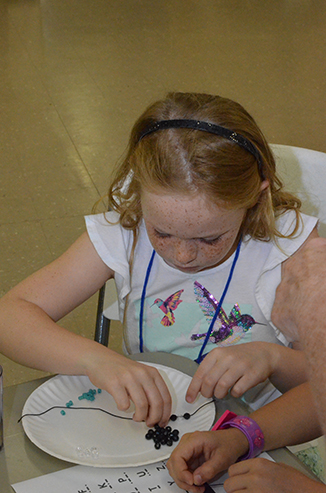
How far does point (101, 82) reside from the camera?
12.1 feet

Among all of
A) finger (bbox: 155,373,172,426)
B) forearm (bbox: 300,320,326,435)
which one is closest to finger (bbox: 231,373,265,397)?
finger (bbox: 155,373,172,426)

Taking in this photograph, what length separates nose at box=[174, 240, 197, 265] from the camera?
3.38 feet

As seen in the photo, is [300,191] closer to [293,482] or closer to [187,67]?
[293,482]

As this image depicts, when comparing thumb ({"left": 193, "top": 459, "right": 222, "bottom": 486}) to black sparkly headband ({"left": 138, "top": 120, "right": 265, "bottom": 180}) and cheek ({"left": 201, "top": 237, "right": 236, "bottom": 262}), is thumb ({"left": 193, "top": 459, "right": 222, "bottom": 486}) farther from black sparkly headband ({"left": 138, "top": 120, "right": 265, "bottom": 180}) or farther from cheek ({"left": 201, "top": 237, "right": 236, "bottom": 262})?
black sparkly headband ({"left": 138, "top": 120, "right": 265, "bottom": 180})

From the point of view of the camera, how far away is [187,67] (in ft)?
12.9

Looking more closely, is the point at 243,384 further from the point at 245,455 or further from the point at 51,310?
the point at 51,310

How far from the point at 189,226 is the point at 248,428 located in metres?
0.34

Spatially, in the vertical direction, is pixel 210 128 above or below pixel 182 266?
above

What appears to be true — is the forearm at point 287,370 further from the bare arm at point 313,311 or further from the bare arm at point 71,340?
the bare arm at point 313,311

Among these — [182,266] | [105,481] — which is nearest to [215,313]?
[182,266]

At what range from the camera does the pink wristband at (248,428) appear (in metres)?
0.82

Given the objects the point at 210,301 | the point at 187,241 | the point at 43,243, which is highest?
the point at 187,241

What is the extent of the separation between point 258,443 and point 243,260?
17.3 inches

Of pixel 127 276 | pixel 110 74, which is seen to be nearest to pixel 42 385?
pixel 127 276
